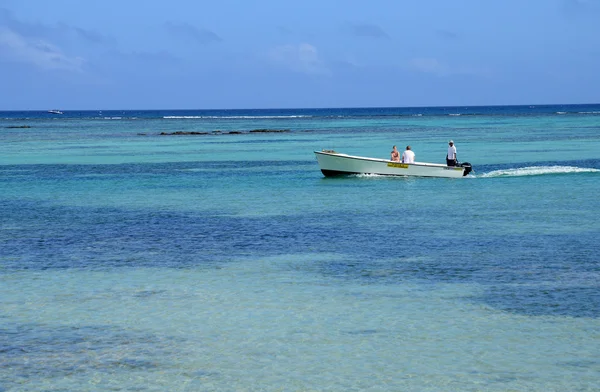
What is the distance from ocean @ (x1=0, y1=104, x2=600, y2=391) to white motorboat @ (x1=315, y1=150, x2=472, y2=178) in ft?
14.7

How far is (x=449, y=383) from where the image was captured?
10.8 m

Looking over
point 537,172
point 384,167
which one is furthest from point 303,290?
point 537,172

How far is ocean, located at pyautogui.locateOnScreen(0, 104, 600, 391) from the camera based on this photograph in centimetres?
1130

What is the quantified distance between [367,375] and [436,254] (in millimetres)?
8543

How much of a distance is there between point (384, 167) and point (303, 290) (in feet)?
76.3

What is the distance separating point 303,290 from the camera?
1598cm

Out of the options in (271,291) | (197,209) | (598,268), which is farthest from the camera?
(197,209)

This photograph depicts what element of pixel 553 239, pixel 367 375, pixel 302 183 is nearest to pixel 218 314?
pixel 367 375

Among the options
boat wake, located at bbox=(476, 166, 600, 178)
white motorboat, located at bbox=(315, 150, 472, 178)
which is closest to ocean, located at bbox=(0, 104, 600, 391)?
white motorboat, located at bbox=(315, 150, 472, 178)

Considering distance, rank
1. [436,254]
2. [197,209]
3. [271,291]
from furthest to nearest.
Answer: [197,209] → [436,254] → [271,291]

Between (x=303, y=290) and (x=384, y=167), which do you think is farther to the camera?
(x=384, y=167)

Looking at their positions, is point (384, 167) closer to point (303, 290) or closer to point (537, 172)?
point (537, 172)

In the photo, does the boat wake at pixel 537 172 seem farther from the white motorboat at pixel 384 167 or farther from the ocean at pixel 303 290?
the ocean at pixel 303 290

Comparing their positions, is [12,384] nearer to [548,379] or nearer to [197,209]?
[548,379]
